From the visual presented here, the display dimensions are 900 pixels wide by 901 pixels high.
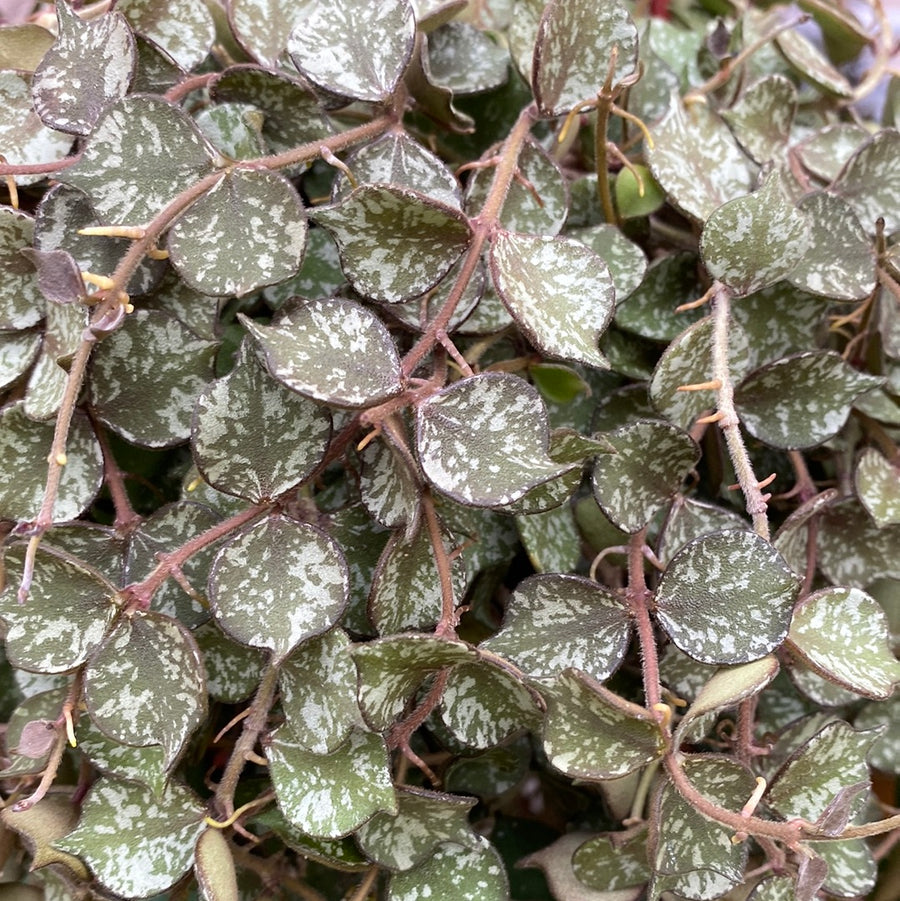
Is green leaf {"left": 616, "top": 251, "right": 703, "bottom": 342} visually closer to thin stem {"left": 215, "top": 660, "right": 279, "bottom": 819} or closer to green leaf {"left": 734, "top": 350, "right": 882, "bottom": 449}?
green leaf {"left": 734, "top": 350, "right": 882, "bottom": 449}

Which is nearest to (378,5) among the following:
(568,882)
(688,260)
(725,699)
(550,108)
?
(550,108)

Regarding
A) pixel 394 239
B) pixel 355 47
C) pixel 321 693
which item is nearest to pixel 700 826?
pixel 321 693

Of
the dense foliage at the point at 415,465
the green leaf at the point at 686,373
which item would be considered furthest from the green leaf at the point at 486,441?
the green leaf at the point at 686,373

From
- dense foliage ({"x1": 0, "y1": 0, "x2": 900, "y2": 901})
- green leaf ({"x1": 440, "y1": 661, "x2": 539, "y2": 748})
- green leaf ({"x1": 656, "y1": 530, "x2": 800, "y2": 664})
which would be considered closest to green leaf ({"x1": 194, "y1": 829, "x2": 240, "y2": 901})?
dense foliage ({"x1": 0, "y1": 0, "x2": 900, "y2": 901})

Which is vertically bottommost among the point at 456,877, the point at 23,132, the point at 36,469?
the point at 456,877

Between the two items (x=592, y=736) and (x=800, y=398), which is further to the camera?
(x=800, y=398)

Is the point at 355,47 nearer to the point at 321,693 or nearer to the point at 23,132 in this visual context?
the point at 23,132
